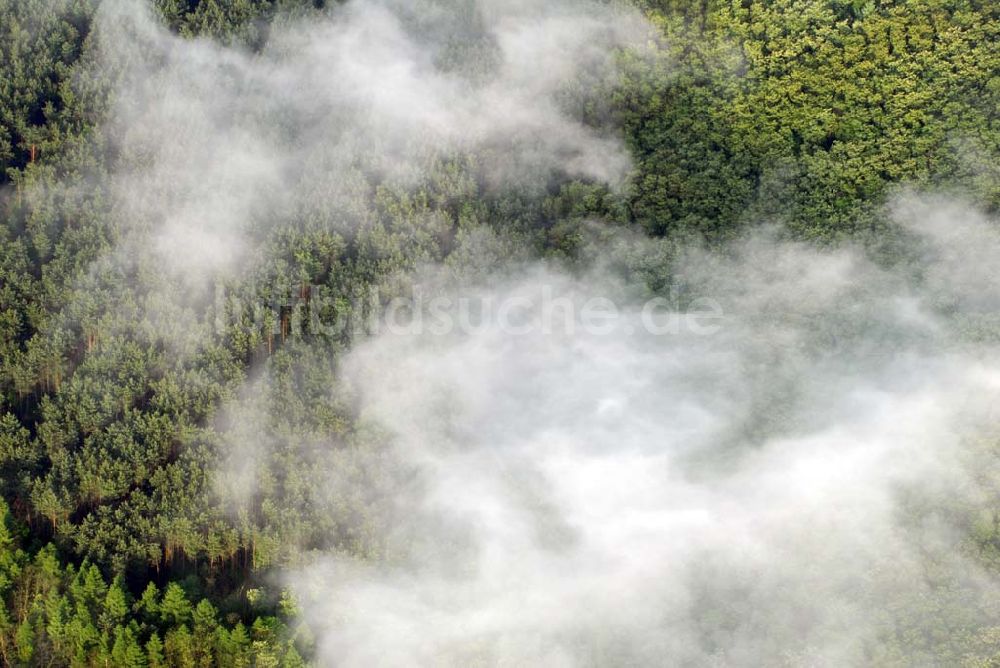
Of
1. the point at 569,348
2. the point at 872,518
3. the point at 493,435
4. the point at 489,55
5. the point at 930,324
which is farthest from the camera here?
the point at 489,55

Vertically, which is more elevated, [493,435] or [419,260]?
[419,260]

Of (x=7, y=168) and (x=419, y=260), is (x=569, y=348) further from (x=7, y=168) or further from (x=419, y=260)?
(x=7, y=168)

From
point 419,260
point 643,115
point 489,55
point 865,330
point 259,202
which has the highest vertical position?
point 489,55

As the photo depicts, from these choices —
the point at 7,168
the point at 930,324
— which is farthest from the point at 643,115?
the point at 7,168

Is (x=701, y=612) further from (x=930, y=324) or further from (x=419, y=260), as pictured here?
(x=419, y=260)

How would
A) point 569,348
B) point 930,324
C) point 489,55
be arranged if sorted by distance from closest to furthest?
point 930,324
point 569,348
point 489,55

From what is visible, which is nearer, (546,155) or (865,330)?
(865,330)
